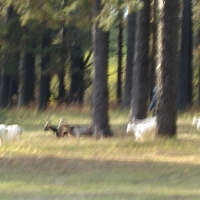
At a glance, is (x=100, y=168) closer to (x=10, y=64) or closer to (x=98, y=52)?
(x=98, y=52)

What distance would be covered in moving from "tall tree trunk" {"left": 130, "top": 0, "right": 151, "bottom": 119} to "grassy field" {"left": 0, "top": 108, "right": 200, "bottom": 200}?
1195mm

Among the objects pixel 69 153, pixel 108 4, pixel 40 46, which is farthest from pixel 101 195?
pixel 40 46

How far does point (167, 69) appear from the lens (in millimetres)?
15422

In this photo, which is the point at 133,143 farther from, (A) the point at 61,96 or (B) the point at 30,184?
(A) the point at 61,96

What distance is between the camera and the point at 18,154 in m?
13.7

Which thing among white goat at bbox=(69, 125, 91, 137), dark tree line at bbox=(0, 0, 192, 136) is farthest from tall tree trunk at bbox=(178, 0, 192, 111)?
white goat at bbox=(69, 125, 91, 137)

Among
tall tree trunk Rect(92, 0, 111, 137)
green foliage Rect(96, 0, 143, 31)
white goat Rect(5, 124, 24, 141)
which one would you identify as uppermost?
green foliage Rect(96, 0, 143, 31)

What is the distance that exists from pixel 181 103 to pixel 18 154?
47.0ft

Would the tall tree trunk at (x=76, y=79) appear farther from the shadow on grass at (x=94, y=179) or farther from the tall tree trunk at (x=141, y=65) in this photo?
the shadow on grass at (x=94, y=179)

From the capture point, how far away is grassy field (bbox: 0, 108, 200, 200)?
970cm

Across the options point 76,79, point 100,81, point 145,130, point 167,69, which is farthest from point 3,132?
point 76,79

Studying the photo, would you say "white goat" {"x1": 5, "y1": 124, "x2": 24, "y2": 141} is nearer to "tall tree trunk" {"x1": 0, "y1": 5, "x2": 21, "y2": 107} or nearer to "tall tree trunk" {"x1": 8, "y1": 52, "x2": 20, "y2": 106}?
"tall tree trunk" {"x1": 0, "y1": 5, "x2": 21, "y2": 107}

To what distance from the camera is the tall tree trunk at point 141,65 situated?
59.1ft

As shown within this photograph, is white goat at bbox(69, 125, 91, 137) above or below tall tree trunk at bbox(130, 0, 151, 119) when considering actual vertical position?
below
